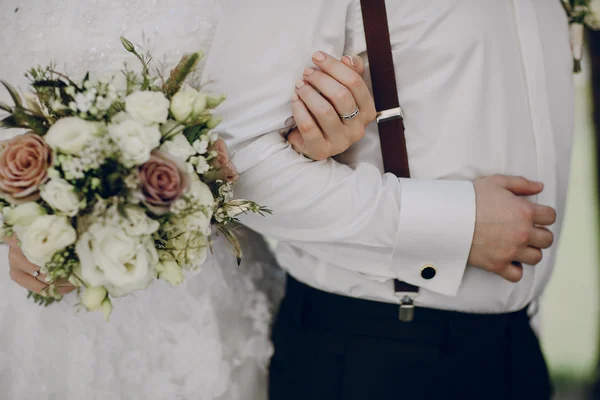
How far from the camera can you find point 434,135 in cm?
104

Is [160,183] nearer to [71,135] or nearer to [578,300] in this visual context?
[71,135]

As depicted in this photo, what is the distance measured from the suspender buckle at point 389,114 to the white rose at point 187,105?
1.32ft

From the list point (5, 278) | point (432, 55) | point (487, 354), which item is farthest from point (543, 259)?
point (5, 278)

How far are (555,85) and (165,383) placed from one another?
3.69 ft

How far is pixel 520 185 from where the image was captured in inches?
39.6

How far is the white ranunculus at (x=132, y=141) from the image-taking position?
0.67 m

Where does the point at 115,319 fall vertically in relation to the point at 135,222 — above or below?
below

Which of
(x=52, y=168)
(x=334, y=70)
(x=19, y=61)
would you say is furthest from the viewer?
(x=19, y=61)

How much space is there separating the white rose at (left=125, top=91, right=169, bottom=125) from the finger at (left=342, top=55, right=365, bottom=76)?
0.40 m

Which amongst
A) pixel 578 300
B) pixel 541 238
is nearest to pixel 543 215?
pixel 541 238

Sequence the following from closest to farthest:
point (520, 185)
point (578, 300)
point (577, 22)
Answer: point (520, 185)
point (577, 22)
point (578, 300)

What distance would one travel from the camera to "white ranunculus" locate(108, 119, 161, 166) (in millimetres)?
666

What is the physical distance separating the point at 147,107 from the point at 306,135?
0.34m

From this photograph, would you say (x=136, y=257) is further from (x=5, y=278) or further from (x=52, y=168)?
(x=5, y=278)
